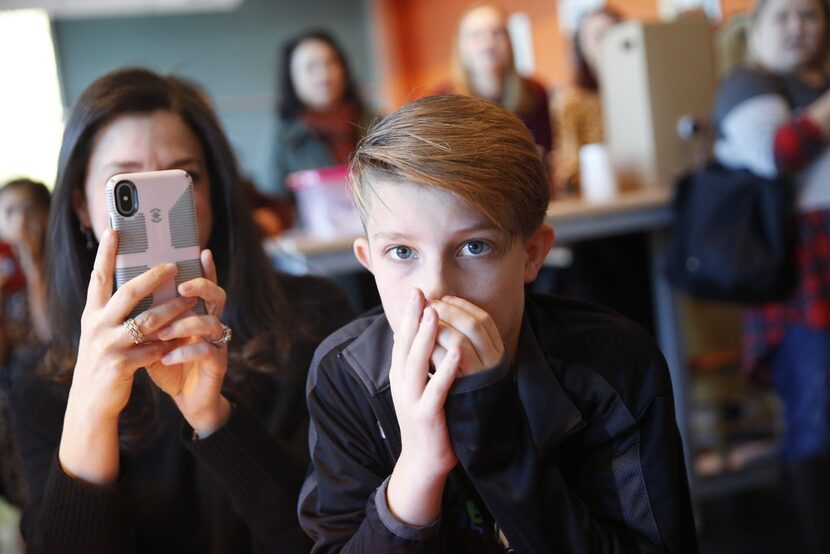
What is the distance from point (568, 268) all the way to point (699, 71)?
0.73 metres

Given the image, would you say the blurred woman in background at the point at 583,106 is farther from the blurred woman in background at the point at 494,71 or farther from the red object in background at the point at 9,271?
the red object in background at the point at 9,271

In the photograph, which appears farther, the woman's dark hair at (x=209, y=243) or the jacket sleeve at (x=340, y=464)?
the woman's dark hair at (x=209, y=243)

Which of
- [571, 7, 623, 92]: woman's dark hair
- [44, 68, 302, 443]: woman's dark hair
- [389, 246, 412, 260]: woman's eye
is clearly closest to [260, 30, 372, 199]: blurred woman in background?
[571, 7, 623, 92]: woman's dark hair

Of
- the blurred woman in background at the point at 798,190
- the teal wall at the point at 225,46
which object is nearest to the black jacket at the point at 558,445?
the blurred woman in background at the point at 798,190

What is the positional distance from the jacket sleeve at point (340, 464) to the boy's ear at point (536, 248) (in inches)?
8.3

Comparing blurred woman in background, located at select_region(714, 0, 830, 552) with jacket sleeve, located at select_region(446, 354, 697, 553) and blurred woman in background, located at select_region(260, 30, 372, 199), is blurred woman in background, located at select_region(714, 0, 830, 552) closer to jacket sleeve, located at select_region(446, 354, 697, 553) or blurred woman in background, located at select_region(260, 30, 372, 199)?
blurred woman in background, located at select_region(260, 30, 372, 199)

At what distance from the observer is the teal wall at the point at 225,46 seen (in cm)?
734

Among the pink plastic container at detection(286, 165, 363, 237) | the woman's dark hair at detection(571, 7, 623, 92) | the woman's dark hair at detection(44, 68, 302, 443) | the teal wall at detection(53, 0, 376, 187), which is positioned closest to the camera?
the woman's dark hair at detection(44, 68, 302, 443)

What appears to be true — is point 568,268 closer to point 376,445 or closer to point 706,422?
point 706,422

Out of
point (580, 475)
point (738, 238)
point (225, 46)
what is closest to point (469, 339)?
point (580, 475)

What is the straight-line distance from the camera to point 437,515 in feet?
2.41

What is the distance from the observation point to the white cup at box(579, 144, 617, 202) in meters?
2.52

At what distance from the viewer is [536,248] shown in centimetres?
86

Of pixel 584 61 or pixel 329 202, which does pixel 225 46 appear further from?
pixel 329 202
